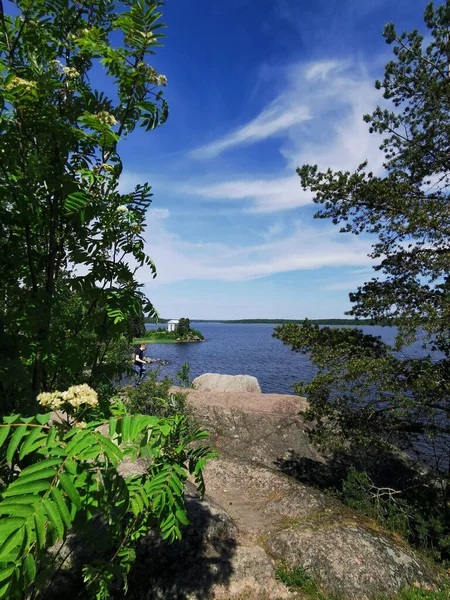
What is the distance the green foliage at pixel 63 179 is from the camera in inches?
111

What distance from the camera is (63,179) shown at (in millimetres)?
2900

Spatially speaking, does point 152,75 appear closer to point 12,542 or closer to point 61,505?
point 61,505

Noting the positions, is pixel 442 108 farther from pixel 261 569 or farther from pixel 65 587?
pixel 65 587

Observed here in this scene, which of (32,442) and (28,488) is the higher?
(32,442)

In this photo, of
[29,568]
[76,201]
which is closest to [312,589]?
[29,568]

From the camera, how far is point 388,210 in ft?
29.6

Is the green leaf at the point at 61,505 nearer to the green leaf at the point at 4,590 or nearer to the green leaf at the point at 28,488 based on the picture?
the green leaf at the point at 28,488

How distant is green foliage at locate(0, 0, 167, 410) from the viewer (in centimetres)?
281

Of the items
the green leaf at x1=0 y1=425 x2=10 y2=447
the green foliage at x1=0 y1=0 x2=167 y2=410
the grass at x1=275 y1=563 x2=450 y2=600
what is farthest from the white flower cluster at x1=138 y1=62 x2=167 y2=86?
the grass at x1=275 y1=563 x2=450 y2=600

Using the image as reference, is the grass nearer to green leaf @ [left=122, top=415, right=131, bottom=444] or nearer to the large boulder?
green leaf @ [left=122, top=415, right=131, bottom=444]

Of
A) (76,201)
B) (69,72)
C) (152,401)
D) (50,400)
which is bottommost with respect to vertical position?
(152,401)

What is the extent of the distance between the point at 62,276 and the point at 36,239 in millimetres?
812

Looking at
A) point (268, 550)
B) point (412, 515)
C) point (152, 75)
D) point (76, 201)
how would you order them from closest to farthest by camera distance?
point (76, 201) < point (152, 75) < point (268, 550) < point (412, 515)

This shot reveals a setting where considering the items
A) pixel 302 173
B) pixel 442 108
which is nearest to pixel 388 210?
pixel 302 173
